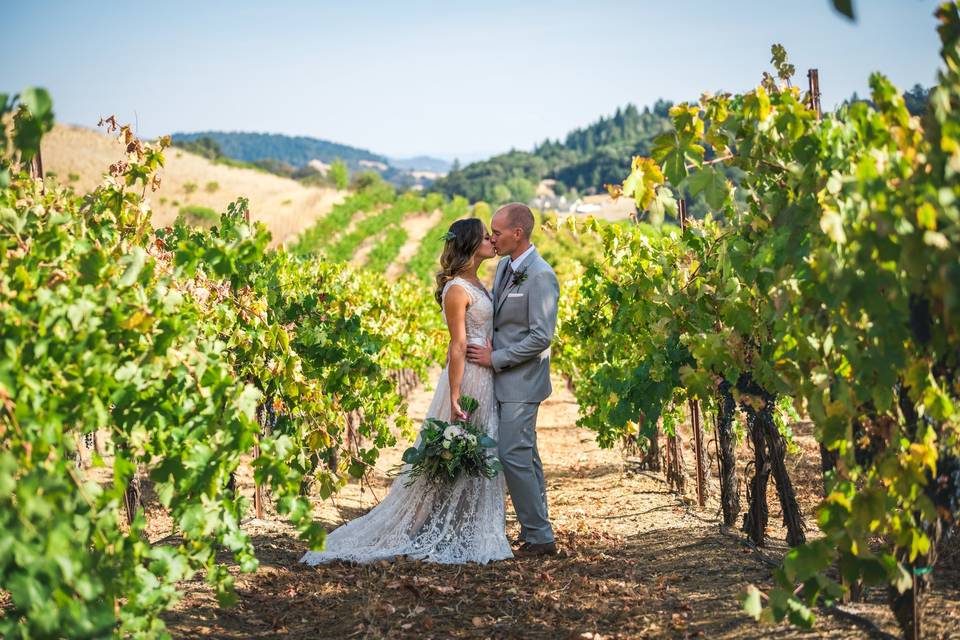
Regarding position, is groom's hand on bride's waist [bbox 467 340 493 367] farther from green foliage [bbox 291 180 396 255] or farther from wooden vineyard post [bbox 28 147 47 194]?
green foliage [bbox 291 180 396 255]

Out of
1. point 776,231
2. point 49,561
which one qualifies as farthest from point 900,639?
point 49,561

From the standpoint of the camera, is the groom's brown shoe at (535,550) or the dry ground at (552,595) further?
the groom's brown shoe at (535,550)

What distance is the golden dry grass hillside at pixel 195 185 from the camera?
5319cm

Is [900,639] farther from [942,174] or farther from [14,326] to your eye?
[14,326]

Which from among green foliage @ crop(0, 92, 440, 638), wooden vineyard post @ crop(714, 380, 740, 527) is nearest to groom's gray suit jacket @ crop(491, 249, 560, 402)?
wooden vineyard post @ crop(714, 380, 740, 527)

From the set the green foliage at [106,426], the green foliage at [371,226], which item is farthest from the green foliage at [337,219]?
the green foliage at [106,426]

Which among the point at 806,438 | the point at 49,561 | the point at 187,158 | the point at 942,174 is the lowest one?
the point at 806,438

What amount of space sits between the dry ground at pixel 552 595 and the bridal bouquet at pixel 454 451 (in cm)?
48

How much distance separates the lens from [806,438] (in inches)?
389

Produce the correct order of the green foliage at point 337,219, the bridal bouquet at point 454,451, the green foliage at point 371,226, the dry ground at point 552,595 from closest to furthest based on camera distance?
1. the dry ground at point 552,595
2. the bridal bouquet at point 454,451
3. the green foliage at point 371,226
4. the green foliage at point 337,219

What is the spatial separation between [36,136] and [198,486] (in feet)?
3.84

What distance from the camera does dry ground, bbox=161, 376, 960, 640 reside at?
3527mm

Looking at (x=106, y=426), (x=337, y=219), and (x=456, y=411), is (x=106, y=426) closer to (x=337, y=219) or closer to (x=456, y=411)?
(x=456, y=411)

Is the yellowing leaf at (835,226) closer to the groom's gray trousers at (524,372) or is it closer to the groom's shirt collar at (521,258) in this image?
the groom's gray trousers at (524,372)
